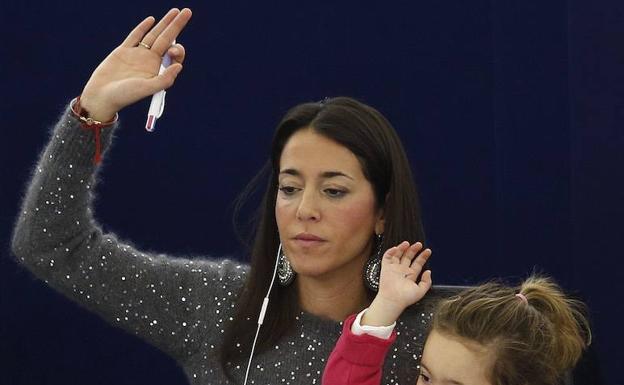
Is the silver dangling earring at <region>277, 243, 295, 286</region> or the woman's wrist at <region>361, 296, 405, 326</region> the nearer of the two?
the woman's wrist at <region>361, 296, 405, 326</region>

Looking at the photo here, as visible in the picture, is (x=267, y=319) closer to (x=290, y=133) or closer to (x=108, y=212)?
(x=290, y=133)

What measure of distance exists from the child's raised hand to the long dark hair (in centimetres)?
10

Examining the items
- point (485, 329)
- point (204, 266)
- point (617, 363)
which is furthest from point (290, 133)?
point (617, 363)

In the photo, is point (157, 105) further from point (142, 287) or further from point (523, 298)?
point (523, 298)

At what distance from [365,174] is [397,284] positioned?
8.3 inches

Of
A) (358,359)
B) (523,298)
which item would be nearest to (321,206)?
(358,359)

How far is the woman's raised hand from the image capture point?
1856 mm

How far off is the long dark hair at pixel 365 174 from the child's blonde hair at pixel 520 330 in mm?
165

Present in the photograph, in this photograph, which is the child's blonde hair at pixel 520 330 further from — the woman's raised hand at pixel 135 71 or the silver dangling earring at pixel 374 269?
the woman's raised hand at pixel 135 71

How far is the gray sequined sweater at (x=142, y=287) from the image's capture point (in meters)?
1.91

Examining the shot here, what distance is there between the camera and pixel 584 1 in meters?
3.63

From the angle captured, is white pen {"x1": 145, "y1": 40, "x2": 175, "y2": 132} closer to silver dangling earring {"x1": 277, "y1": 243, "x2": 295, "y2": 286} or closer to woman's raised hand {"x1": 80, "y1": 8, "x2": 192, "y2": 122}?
woman's raised hand {"x1": 80, "y1": 8, "x2": 192, "y2": 122}

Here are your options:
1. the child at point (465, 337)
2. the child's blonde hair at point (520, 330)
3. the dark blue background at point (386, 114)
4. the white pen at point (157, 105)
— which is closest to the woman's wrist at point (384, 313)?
the child at point (465, 337)

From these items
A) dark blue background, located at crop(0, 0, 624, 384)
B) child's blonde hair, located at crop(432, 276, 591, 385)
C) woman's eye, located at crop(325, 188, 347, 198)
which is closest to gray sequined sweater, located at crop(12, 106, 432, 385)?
child's blonde hair, located at crop(432, 276, 591, 385)
